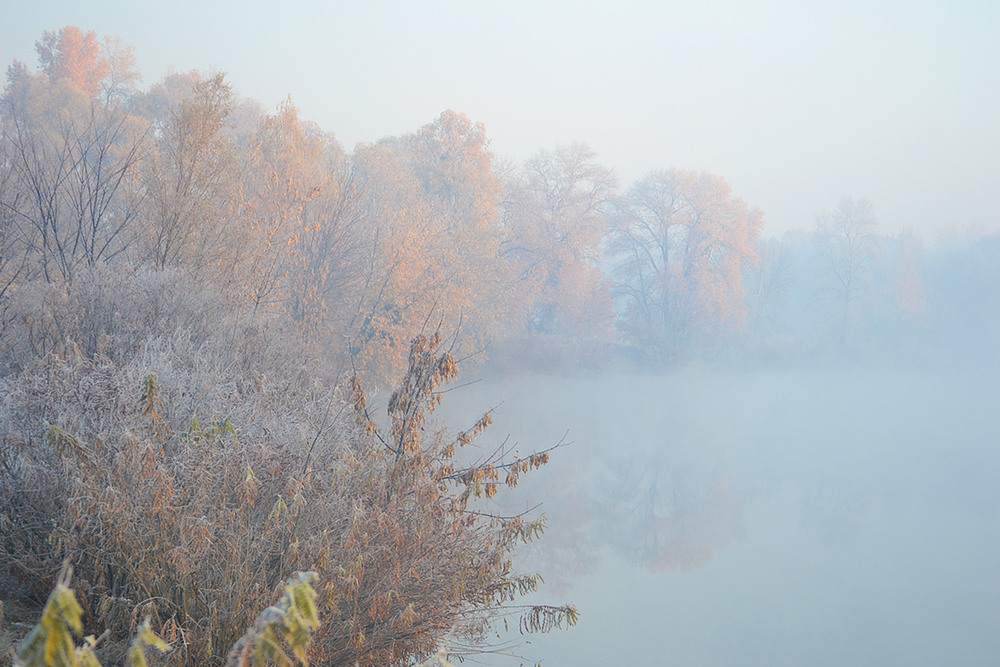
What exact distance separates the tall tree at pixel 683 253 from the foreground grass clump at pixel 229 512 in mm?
31634

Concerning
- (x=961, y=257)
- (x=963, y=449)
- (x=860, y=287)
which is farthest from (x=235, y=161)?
(x=961, y=257)

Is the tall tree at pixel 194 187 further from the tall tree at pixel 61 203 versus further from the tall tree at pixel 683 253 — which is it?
the tall tree at pixel 683 253

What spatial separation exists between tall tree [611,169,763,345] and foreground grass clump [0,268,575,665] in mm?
31634

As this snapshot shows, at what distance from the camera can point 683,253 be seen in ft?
127

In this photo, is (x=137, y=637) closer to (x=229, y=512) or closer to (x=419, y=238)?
(x=229, y=512)

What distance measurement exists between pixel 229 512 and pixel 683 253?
36.6 metres

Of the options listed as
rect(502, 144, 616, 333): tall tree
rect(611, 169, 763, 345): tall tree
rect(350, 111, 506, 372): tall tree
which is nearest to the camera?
rect(350, 111, 506, 372): tall tree

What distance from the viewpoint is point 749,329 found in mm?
41250

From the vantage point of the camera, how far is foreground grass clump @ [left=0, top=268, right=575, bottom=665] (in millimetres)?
4191

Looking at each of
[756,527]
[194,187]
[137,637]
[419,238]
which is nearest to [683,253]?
[419,238]

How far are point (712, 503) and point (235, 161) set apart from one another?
41.4 feet

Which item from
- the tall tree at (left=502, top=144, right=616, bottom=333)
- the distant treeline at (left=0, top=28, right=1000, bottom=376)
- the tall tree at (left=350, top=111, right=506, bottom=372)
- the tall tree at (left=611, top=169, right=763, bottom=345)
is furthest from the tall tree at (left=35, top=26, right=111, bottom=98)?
the tall tree at (left=611, top=169, right=763, bottom=345)

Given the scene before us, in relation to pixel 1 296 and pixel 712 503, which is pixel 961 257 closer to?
pixel 712 503

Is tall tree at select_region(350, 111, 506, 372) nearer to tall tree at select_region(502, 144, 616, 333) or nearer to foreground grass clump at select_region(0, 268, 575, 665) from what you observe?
tall tree at select_region(502, 144, 616, 333)
